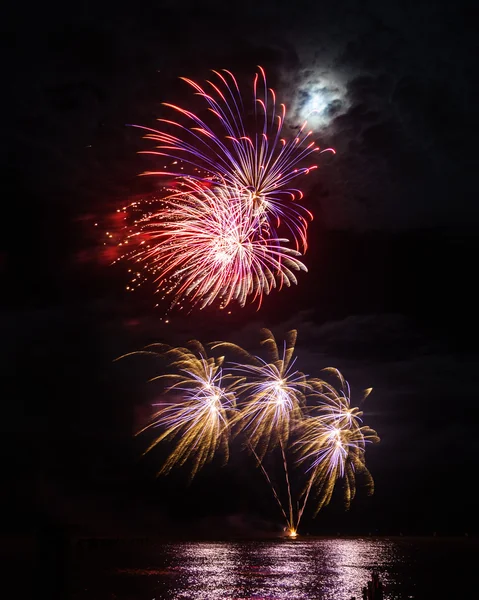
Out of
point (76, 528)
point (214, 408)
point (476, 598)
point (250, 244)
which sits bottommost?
point (476, 598)

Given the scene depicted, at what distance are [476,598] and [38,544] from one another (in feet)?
Result: 165

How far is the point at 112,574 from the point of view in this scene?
5994cm

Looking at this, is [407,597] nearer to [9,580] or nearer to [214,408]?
[214,408]

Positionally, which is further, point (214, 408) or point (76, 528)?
point (214, 408)

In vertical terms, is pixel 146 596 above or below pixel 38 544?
below

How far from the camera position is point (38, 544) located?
5523 mm

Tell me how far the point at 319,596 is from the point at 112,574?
25.1m

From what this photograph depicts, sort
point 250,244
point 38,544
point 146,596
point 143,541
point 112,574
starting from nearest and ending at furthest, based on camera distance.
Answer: point 38,544 < point 250,244 < point 146,596 < point 112,574 < point 143,541

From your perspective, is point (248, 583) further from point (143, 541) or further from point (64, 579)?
point (143, 541)

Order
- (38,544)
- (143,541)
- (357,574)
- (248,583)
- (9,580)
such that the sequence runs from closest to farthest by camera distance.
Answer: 1. (38,544)
2. (9,580)
3. (248,583)
4. (357,574)
5. (143,541)

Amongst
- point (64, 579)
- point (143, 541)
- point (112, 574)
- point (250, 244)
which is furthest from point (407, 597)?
point (143, 541)

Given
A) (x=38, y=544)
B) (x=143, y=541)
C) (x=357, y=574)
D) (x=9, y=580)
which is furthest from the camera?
(x=143, y=541)

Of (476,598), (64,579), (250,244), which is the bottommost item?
(476,598)

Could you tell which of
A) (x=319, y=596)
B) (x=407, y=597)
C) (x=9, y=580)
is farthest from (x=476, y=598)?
(x=9, y=580)
